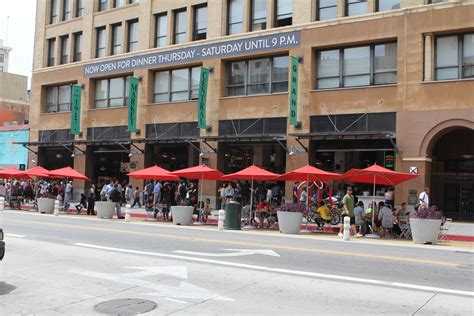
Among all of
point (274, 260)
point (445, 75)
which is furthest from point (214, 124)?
point (274, 260)

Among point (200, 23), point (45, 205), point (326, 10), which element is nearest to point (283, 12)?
point (326, 10)

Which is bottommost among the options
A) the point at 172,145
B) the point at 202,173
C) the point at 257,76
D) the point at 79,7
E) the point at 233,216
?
the point at 233,216

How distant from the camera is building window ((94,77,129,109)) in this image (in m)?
38.9

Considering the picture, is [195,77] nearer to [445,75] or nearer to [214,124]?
[214,124]

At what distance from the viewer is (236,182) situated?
32188mm

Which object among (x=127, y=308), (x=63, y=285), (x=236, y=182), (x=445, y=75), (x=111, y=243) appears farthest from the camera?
(x=236, y=182)

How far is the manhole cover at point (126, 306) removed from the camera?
712 centimetres

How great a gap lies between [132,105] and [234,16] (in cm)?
949

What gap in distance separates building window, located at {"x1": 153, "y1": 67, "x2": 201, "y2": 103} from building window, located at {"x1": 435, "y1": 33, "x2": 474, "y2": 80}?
15607mm

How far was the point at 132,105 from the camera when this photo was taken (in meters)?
36.3

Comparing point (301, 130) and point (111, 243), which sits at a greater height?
point (301, 130)

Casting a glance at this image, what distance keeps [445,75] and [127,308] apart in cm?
2305

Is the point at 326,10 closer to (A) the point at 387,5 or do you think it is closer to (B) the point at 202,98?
(A) the point at 387,5

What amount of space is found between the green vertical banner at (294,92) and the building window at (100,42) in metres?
18.2
